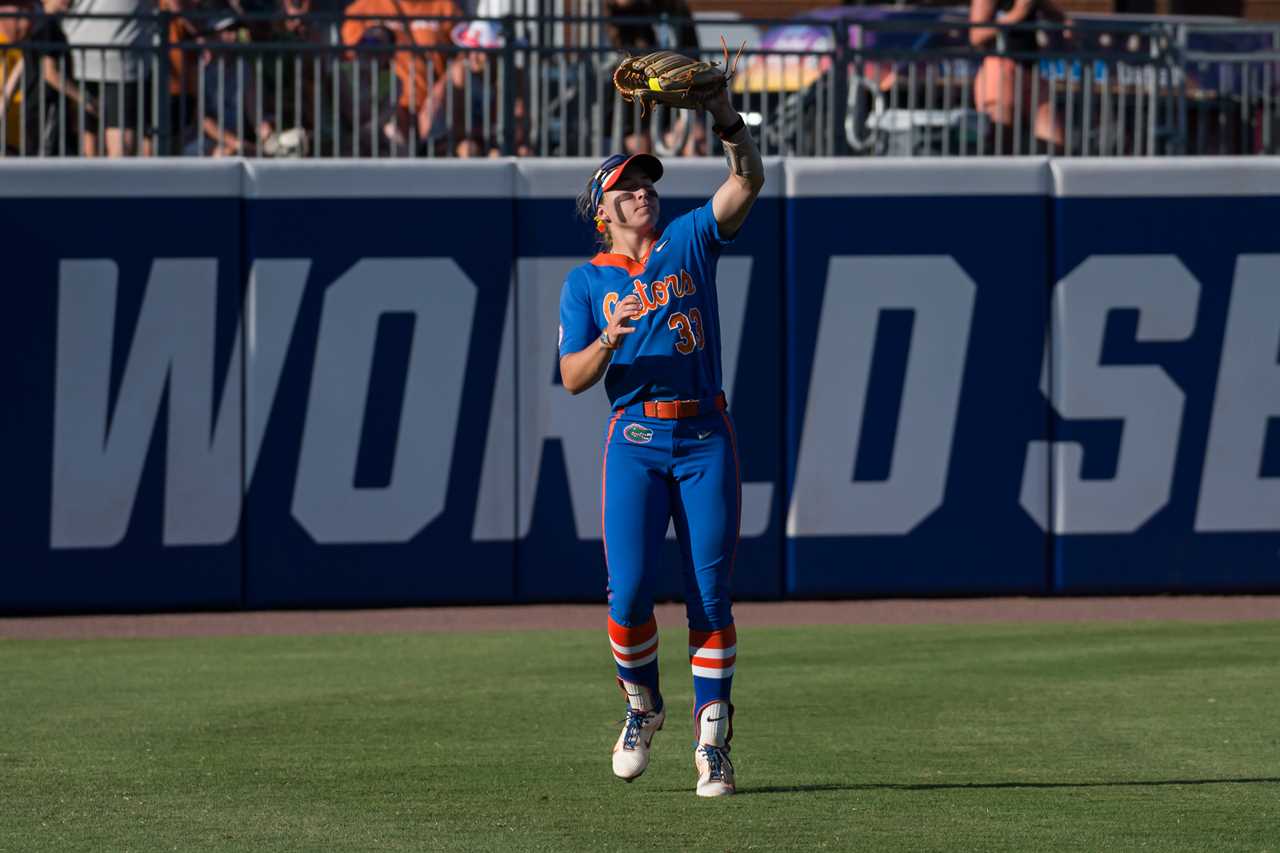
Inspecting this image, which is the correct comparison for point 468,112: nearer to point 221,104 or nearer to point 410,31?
point 410,31

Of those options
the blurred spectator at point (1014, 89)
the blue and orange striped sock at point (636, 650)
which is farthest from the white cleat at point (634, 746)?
the blurred spectator at point (1014, 89)

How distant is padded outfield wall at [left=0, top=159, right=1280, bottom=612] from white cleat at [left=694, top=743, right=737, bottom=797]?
253 inches

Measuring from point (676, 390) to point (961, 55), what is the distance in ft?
24.3

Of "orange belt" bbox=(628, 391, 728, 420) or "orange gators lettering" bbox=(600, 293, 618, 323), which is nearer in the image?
"orange belt" bbox=(628, 391, 728, 420)

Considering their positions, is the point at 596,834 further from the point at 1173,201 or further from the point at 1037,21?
the point at 1037,21

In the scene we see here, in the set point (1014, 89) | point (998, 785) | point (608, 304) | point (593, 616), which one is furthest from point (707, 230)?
point (1014, 89)

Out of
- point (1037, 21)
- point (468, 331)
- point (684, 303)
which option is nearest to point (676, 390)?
point (684, 303)

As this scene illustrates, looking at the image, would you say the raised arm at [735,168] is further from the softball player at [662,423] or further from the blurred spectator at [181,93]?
the blurred spectator at [181,93]

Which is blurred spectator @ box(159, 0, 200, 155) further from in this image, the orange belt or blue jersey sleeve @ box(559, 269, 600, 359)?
the orange belt

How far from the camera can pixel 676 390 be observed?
635 centimetres

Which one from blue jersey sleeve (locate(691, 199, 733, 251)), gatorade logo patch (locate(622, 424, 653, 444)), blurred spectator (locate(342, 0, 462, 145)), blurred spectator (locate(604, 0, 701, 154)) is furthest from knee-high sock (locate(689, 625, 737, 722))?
blurred spectator (locate(342, 0, 462, 145))

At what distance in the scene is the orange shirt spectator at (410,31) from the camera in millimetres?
12805

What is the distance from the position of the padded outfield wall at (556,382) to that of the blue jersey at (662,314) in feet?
20.2

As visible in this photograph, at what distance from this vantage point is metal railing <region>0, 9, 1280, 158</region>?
1258 cm
